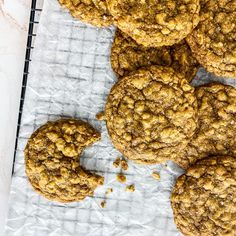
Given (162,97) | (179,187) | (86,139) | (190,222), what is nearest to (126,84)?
(162,97)

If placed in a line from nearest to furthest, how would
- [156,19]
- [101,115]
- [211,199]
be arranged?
A: 1. [156,19]
2. [211,199]
3. [101,115]

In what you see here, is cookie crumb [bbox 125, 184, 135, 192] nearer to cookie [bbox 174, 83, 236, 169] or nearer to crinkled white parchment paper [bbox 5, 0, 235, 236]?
crinkled white parchment paper [bbox 5, 0, 235, 236]

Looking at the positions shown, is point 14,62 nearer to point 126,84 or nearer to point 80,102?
point 80,102

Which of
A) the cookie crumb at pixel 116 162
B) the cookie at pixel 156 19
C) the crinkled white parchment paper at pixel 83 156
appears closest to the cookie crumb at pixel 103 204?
the crinkled white parchment paper at pixel 83 156

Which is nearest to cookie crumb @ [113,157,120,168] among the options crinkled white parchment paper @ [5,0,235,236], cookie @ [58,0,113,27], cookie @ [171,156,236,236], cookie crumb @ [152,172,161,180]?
crinkled white parchment paper @ [5,0,235,236]

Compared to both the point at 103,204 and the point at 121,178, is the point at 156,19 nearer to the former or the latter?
the point at 121,178

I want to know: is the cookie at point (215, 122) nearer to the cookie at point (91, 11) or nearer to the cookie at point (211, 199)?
the cookie at point (211, 199)

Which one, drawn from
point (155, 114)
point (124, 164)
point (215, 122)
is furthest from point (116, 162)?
point (215, 122)
